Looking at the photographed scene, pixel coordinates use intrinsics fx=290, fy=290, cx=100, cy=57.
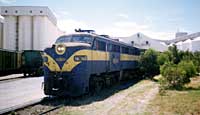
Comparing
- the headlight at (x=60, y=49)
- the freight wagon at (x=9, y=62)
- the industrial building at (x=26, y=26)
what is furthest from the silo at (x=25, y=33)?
the headlight at (x=60, y=49)

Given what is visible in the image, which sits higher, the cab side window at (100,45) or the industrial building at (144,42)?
the industrial building at (144,42)

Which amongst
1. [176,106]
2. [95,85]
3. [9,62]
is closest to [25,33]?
[9,62]

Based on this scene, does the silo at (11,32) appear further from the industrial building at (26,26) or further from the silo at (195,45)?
the silo at (195,45)

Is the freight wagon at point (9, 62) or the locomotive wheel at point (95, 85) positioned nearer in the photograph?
the locomotive wheel at point (95, 85)

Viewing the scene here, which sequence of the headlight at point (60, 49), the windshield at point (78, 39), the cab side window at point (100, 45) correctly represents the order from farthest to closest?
the cab side window at point (100, 45) → the windshield at point (78, 39) → the headlight at point (60, 49)

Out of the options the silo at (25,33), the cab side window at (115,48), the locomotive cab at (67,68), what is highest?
the silo at (25,33)

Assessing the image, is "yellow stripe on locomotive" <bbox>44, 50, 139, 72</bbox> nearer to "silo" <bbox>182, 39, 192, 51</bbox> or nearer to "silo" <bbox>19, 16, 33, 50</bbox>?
"silo" <bbox>182, 39, 192, 51</bbox>

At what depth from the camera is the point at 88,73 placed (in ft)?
44.1

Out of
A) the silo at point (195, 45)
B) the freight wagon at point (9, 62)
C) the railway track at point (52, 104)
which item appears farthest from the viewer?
the silo at point (195, 45)

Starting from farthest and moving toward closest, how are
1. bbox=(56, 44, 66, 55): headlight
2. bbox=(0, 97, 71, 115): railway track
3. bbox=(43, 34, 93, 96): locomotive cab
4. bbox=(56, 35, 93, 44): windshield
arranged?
bbox=(56, 35, 93, 44): windshield
bbox=(56, 44, 66, 55): headlight
bbox=(43, 34, 93, 96): locomotive cab
bbox=(0, 97, 71, 115): railway track

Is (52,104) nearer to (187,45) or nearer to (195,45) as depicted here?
(195,45)

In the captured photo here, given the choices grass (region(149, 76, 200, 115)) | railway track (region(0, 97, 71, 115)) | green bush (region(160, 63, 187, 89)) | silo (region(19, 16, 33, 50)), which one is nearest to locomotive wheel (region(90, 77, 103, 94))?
railway track (region(0, 97, 71, 115))

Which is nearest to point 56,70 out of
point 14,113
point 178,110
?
point 14,113

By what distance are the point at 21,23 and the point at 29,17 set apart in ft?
7.03
